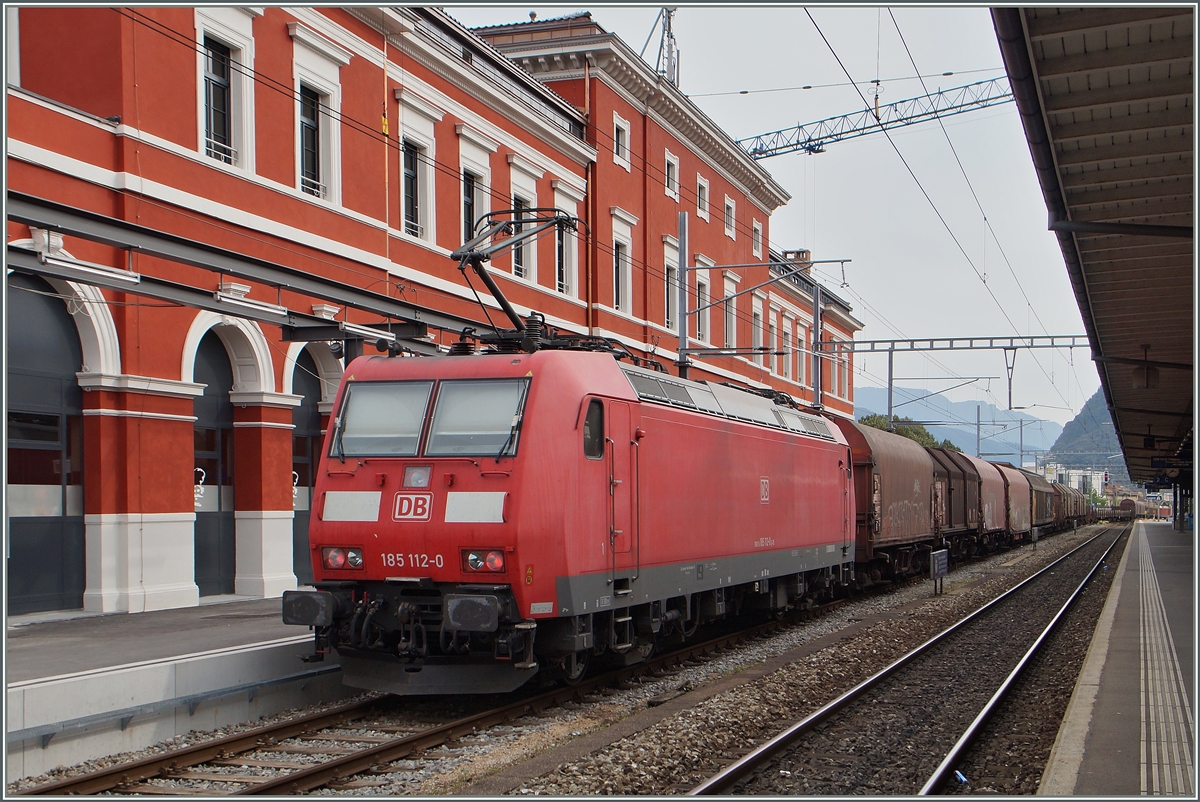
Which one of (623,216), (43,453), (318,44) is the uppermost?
(318,44)

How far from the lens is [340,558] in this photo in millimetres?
10547

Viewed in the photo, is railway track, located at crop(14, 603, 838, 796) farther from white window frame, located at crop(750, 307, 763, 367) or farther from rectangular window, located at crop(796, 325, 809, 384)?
rectangular window, located at crop(796, 325, 809, 384)

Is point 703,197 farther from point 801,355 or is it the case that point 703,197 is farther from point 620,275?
point 801,355

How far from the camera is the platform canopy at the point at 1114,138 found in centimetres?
965

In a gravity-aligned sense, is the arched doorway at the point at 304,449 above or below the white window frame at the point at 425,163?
below

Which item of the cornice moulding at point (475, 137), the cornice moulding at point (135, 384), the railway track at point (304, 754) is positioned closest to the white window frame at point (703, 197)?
the cornice moulding at point (475, 137)

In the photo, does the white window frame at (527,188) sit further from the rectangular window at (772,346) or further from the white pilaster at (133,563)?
the rectangular window at (772,346)

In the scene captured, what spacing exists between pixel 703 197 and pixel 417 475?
28.8 metres

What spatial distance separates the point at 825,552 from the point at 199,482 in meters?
10.1

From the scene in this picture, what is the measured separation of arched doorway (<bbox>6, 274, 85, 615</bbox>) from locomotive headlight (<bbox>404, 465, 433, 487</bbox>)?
6.60 m

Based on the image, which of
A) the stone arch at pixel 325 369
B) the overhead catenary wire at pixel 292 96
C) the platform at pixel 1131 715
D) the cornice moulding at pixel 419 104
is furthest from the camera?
the cornice moulding at pixel 419 104

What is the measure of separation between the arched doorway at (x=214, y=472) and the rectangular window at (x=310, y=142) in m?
3.48

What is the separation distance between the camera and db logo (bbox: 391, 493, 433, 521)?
10.2m

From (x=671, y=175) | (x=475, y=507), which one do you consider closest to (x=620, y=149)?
(x=671, y=175)
